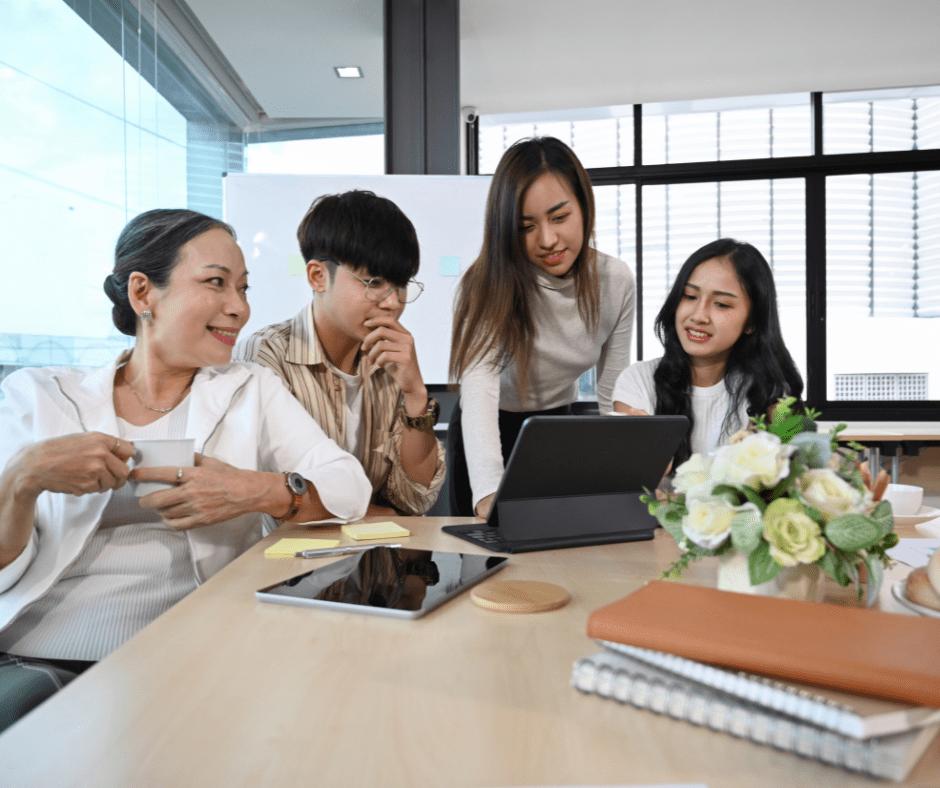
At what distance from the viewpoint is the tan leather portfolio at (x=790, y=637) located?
0.54 m

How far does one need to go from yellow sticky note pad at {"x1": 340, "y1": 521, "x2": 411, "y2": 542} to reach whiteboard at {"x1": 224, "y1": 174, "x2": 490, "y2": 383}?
2081 mm

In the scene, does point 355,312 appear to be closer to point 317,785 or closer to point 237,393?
point 237,393

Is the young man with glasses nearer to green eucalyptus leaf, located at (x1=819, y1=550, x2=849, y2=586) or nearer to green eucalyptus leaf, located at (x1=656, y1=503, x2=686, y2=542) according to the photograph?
green eucalyptus leaf, located at (x1=656, y1=503, x2=686, y2=542)

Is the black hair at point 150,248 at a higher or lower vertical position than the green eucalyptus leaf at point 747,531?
higher

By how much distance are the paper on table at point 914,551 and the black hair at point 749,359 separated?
2.34 ft

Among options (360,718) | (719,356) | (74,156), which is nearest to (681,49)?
(719,356)

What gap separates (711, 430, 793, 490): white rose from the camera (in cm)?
78

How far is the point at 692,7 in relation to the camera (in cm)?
389

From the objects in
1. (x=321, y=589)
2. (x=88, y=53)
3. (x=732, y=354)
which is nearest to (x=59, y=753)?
(x=321, y=589)

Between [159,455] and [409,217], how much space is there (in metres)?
Answer: 2.41

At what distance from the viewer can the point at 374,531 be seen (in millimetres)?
1280

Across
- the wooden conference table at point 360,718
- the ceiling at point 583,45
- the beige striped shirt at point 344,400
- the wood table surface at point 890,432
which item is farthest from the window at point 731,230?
the wooden conference table at point 360,718

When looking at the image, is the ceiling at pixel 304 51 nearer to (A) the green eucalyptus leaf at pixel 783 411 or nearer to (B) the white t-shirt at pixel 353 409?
(B) the white t-shirt at pixel 353 409

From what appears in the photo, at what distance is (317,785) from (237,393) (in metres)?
1.03
